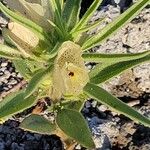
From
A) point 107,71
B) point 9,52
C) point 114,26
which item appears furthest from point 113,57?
point 9,52

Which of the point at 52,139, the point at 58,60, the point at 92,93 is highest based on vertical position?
the point at 58,60

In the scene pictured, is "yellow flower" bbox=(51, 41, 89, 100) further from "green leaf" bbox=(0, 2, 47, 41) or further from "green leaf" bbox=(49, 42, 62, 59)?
"green leaf" bbox=(0, 2, 47, 41)

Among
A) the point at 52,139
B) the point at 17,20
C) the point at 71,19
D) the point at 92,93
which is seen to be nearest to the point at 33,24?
the point at 17,20

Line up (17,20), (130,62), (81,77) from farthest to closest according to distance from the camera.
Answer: (130,62)
(81,77)
(17,20)

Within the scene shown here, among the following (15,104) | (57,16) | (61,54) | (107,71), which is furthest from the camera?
(107,71)

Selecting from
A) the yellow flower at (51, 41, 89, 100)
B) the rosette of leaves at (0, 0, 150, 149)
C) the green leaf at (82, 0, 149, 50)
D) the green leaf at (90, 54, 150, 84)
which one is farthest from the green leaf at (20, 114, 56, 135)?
the green leaf at (82, 0, 149, 50)

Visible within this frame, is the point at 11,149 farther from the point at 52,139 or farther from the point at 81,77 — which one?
the point at 81,77

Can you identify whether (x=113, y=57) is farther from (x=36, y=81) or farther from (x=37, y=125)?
(x=37, y=125)
